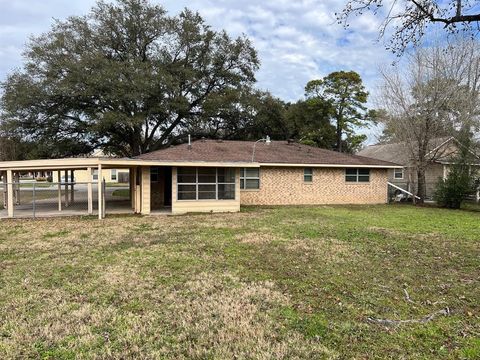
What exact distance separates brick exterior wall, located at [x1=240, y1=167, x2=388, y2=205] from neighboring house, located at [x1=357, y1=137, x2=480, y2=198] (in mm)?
2443

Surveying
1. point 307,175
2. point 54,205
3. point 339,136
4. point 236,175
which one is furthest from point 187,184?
point 339,136

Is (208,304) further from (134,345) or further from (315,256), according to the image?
(315,256)

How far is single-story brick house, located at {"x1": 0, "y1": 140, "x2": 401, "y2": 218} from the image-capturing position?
14070 mm

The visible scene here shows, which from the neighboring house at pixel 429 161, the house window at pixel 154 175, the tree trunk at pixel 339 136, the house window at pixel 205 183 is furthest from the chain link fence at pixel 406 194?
the house window at pixel 154 175

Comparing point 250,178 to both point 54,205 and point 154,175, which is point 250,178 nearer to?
point 154,175

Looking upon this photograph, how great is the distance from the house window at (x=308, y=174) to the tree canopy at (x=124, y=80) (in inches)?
347

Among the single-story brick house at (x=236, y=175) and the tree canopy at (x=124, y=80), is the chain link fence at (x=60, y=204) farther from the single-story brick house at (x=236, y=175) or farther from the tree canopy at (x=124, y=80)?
the tree canopy at (x=124, y=80)

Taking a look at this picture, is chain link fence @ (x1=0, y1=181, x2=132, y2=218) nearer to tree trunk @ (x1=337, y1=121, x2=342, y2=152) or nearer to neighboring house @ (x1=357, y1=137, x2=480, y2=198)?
neighboring house @ (x1=357, y1=137, x2=480, y2=198)

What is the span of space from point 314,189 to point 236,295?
14.5m

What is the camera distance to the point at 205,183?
14742 mm

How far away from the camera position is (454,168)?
17938 mm

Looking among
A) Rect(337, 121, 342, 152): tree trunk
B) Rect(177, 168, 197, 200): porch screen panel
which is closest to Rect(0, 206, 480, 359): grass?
Rect(177, 168, 197, 200): porch screen panel

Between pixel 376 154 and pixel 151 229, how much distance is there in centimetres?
2620

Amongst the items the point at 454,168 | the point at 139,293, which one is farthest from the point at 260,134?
the point at 139,293
